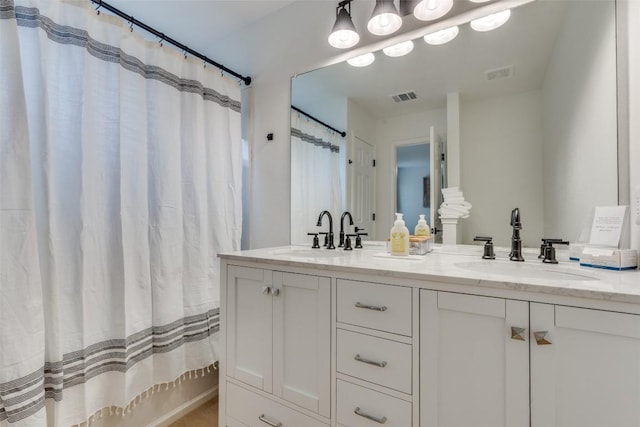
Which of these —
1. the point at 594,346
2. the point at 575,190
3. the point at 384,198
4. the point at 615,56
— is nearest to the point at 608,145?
the point at 575,190

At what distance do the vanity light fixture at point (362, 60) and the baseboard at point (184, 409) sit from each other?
218 cm

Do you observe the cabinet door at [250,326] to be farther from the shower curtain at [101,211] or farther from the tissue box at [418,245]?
the tissue box at [418,245]

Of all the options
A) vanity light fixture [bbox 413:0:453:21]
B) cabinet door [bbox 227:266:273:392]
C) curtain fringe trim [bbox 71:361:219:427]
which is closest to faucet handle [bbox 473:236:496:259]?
cabinet door [bbox 227:266:273:392]

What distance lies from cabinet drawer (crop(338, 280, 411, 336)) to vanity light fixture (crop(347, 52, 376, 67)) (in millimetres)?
1239

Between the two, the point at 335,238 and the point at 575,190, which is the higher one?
the point at 575,190

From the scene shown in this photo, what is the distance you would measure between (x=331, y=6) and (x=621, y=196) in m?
1.67

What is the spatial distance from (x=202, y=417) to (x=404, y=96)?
7.00 feet

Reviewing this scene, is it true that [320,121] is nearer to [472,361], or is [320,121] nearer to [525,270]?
[525,270]

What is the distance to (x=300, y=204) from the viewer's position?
1.92 metres

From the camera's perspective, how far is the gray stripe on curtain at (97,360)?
3.42ft

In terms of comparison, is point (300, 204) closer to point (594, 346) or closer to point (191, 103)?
point (191, 103)

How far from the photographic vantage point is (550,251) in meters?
1.14

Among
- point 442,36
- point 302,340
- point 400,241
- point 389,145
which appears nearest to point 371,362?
point 302,340

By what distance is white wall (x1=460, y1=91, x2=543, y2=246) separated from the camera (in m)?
1.27
